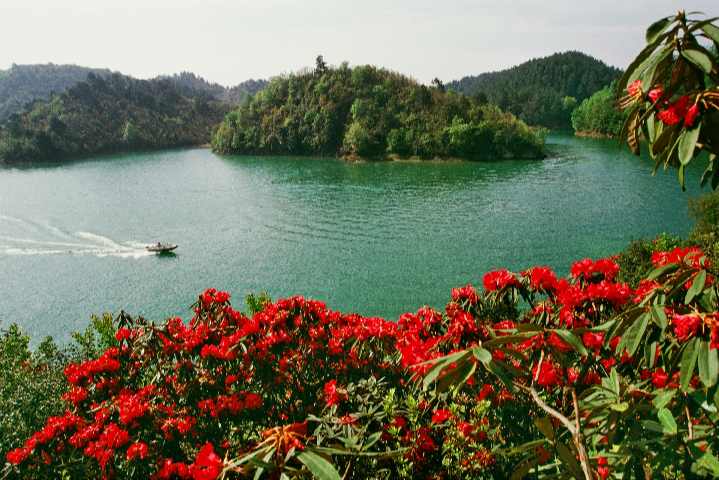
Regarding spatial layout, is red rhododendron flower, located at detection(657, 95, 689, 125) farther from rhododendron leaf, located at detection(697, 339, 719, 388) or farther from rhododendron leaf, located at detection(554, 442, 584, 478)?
rhododendron leaf, located at detection(554, 442, 584, 478)

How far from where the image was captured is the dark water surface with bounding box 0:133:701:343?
12.9 metres

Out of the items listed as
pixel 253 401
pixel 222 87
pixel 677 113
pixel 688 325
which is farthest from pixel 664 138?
pixel 222 87

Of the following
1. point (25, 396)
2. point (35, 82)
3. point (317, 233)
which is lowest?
point (317, 233)

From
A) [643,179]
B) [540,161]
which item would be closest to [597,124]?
[540,161]

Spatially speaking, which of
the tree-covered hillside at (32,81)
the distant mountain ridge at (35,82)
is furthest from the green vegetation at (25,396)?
the tree-covered hillside at (32,81)

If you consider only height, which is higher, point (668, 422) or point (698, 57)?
point (698, 57)

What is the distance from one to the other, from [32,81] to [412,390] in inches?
6717

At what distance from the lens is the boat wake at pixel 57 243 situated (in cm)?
1738

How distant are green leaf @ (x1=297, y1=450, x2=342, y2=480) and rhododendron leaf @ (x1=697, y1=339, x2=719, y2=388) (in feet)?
3.04

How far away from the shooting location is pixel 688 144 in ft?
3.91

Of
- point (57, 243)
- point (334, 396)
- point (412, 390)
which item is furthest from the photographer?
point (57, 243)

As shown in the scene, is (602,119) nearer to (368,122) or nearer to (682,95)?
(368,122)

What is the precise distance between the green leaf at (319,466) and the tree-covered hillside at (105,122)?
68.1 meters

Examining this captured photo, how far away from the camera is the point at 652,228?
1652 centimetres
